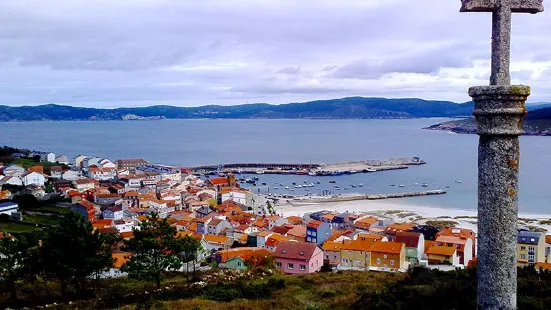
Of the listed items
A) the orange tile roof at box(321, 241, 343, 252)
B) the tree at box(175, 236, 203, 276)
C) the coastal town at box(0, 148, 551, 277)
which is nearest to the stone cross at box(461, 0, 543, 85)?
the tree at box(175, 236, 203, 276)

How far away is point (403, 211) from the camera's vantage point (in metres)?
48.6

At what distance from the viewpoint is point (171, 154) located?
11538 centimetres

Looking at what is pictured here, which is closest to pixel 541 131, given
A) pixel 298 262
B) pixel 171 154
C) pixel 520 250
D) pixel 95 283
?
pixel 171 154

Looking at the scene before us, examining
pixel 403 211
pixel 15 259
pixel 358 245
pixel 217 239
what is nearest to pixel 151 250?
pixel 15 259

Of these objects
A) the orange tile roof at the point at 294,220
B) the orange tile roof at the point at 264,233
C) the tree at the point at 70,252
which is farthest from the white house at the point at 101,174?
the tree at the point at 70,252

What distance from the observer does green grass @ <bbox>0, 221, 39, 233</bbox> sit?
3409 centimetres

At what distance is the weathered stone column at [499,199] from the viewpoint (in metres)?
4.09

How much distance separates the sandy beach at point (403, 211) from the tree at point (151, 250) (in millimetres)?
29909

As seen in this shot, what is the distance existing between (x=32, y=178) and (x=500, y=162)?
200 ft

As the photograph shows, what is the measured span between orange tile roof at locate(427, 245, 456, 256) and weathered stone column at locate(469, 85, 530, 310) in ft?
84.7

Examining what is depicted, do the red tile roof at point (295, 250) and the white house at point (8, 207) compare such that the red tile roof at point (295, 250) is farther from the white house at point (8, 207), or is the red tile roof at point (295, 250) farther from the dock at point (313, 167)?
the dock at point (313, 167)

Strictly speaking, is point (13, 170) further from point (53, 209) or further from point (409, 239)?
point (409, 239)

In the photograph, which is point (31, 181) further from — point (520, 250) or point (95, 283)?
point (520, 250)

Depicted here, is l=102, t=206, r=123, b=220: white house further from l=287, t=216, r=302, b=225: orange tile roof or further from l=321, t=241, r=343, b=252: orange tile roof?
l=321, t=241, r=343, b=252: orange tile roof
